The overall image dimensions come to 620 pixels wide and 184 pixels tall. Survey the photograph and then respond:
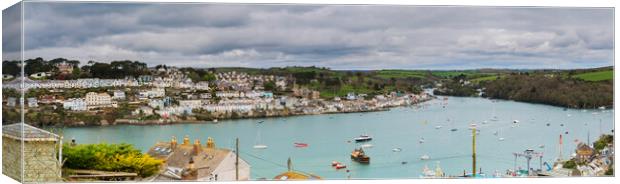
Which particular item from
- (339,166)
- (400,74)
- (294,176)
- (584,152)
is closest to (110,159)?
(294,176)

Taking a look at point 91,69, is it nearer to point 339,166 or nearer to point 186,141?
point 186,141

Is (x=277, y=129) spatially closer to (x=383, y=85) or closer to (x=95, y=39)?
(x=383, y=85)

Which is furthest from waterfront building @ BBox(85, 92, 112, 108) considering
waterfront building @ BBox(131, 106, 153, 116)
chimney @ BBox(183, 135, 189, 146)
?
chimney @ BBox(183, 135, 189, 146)

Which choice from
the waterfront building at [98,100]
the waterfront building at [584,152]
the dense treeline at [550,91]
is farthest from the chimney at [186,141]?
the waterfront building at [584,152]

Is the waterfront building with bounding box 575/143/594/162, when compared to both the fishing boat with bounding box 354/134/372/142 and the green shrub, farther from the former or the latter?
the green shrub

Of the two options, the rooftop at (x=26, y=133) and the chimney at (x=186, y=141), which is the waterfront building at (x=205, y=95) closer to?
the chimney at (x=186, y=141)
